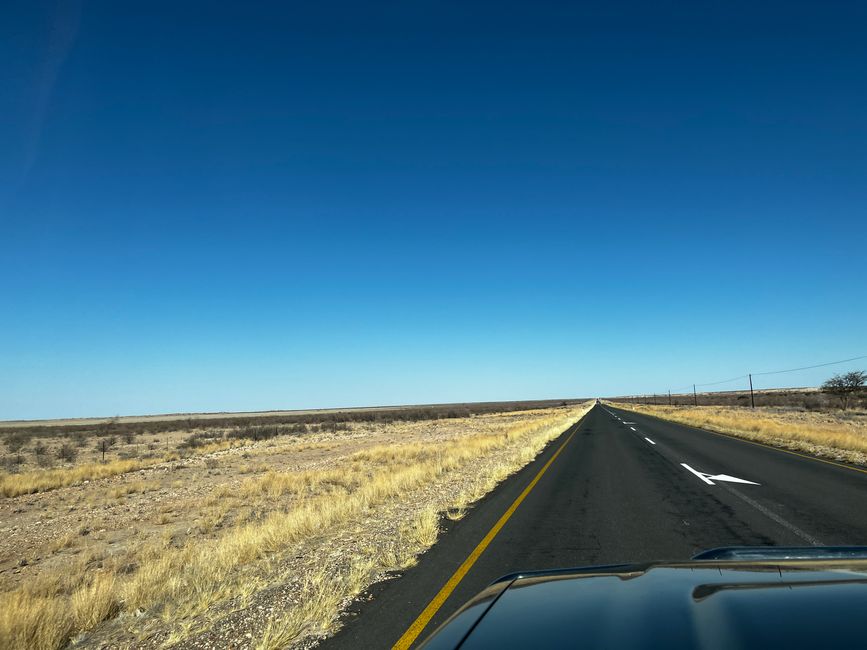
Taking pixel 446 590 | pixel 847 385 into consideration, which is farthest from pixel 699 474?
pixel 847 385

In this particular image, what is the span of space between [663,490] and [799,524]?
3.62 metres

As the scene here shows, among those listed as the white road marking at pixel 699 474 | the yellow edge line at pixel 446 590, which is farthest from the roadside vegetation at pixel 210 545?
the white road marking at pixel 699 474

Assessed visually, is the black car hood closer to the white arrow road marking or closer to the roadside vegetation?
the roadside vegetation

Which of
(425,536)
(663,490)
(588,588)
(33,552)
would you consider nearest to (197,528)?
(33,552)

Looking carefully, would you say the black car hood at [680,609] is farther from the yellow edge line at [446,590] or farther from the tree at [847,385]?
the tree at [847,385]

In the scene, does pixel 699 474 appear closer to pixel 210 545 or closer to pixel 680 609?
pixel 210 545

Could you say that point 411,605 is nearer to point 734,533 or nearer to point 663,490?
point 734,533

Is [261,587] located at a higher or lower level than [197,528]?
higher

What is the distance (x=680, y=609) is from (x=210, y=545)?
8.96m

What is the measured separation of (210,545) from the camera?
9164mm

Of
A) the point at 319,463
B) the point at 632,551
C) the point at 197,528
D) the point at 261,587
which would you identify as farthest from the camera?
the point at 319,463

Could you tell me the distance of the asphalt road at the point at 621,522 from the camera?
17.6 ft

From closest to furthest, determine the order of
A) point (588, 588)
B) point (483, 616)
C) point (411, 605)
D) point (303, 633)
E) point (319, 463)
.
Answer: point (483, 616)
point (588, 588)
point (303, 633)
point (411, 605)
point (319, 463)

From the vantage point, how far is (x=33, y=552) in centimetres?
1091
